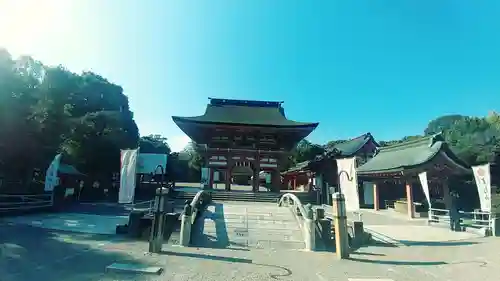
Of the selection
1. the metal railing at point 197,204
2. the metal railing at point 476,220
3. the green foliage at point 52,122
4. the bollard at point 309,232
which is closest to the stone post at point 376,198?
the metal railing at point 476,220

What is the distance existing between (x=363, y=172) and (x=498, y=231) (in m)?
10.3

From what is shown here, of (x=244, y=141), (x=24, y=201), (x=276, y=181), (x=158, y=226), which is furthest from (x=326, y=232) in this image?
(x=24, y=201)

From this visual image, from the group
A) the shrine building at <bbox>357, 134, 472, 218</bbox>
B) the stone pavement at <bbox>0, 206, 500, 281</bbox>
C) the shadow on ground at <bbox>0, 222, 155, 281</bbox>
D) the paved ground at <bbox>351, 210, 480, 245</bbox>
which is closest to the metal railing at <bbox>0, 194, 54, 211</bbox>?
the shadow on ground at <bbox>0, 222, 155, 281</bbox>

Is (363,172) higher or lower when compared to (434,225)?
higher

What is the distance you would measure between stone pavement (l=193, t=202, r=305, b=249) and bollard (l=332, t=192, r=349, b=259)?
215cm

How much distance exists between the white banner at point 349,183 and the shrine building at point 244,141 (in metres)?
13.5

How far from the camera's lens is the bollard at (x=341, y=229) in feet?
24.3

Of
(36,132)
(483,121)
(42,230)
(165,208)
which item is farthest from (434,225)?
(483,121)

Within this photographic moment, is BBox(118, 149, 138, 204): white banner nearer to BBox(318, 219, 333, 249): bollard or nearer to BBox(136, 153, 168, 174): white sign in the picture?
BBox(318, 219, 333, 249): bollard

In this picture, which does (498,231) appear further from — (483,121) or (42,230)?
(483,121)

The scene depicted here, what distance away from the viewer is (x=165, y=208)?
793cm

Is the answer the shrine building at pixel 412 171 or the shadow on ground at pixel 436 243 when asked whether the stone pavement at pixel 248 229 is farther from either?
the shrine building at pixel 412 171

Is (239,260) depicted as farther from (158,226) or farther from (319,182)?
(319,182)

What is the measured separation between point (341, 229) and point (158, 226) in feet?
15.4
